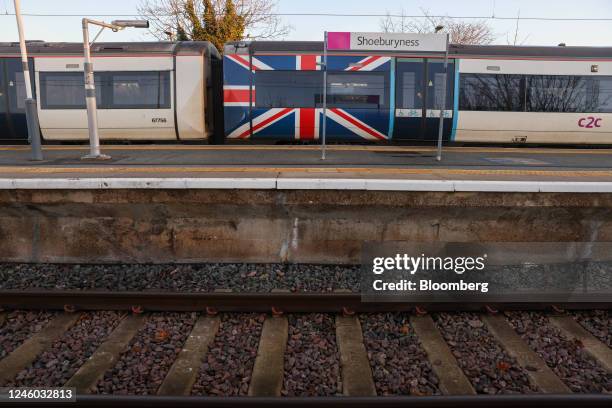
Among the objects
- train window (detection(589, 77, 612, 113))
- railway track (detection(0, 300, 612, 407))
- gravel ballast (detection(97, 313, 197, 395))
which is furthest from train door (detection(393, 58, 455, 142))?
gravel ballast (detection(97, 313, 197, 395))

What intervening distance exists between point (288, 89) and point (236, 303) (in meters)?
7.31

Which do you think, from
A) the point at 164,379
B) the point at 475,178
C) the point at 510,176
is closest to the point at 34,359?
the point at 164,379

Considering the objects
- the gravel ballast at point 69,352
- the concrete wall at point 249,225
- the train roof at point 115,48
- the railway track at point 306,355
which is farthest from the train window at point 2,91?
the gravel ballast at point 69,352

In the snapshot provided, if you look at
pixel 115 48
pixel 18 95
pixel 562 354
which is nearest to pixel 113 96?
pixel 115 48

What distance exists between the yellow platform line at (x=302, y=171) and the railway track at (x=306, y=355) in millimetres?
2338

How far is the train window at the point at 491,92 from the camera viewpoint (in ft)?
34.1

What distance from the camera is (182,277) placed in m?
5.09

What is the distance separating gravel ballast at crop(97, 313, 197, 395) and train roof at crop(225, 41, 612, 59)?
801cm

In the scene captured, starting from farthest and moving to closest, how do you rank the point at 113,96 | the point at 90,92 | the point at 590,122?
1. the point at 590,122
2. the point at 113,96
3. the point at 90,92

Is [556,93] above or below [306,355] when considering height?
above

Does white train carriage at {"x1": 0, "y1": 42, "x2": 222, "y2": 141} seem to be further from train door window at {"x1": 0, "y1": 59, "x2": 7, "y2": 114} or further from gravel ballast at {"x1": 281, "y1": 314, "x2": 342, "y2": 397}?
gravel ballast at {"x1": 281, "y1": 314, "x2": 342, "y2": 397}

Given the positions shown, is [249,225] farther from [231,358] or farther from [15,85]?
[15,85]

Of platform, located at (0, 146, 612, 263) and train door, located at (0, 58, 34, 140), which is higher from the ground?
train door, located at (0, 58, 34, 140)

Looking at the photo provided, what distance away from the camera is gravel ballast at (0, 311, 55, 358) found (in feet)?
11.9
